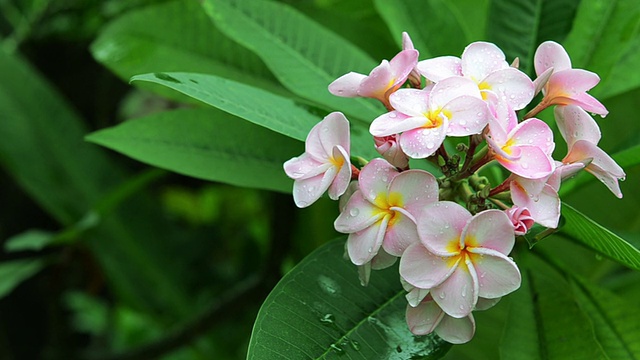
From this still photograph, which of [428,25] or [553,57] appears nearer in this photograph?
[553,57]

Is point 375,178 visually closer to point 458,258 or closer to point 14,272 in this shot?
point 458,258

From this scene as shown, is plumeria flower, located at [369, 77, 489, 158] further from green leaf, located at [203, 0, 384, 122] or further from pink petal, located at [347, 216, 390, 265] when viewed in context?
green leaf, located at [203, 0, 384, 122]

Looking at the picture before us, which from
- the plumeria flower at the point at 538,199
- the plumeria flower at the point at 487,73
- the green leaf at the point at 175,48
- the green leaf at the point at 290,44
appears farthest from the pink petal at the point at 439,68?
the green leaf at the point at 175,48

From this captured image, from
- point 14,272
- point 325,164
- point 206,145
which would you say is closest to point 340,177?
point 325,164

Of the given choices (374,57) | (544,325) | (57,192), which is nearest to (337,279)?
(544,325)

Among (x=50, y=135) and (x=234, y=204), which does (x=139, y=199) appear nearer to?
(x=50, y=135)

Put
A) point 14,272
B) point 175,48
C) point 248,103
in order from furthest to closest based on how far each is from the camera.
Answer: point 14,272 < point 175,48 < point 248,103

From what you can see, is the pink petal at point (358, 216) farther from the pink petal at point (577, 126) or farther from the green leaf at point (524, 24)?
the green leaf at point (524, 24)

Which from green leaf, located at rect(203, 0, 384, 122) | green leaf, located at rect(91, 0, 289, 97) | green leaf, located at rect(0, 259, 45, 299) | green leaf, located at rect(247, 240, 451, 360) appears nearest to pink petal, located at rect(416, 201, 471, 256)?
green leaf, located at rect(247, 240, 451, 360)
